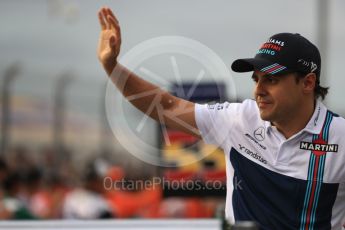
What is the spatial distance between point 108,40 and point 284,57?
792mm

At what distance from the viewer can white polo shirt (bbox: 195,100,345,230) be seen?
3.52 m

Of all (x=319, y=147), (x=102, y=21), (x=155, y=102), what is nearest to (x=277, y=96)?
(x=319, y=147)

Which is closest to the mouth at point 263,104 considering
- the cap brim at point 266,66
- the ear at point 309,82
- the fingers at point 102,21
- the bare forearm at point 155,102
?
the cap brim at point 266,66

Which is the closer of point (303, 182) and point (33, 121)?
point (303, 182)

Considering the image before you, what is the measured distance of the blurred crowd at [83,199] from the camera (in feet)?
26.3

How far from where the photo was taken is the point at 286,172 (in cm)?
357

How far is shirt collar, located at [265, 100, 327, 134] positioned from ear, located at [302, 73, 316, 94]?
11 cm

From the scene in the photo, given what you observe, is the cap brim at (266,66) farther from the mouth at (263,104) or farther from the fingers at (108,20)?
the fingers at (108,20)

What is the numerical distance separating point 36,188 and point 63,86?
1.54 metres

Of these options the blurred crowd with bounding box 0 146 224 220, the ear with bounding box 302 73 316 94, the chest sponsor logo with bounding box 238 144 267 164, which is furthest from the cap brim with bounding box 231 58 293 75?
the blurred crowd with bounding box 0 146 224 220

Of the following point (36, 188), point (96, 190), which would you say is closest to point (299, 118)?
point (96, 190)

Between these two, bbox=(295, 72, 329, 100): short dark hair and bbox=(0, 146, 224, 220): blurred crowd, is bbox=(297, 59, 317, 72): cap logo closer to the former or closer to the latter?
bbox=(295, 72, 329, 100): short dark hair

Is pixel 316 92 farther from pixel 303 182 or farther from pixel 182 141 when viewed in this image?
pixel 182 141

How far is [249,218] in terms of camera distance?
3615 millimetres
